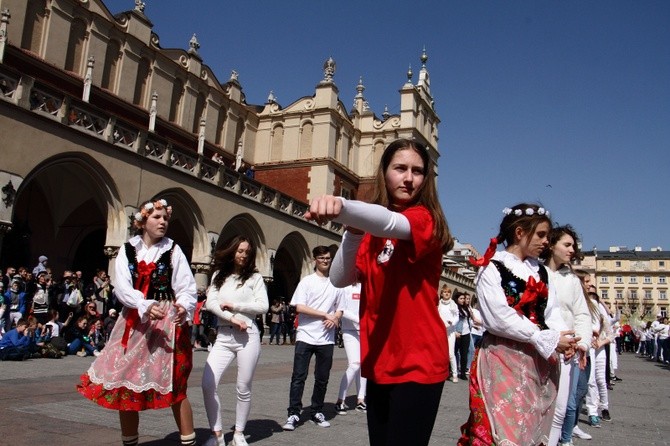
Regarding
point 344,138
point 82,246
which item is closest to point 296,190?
point 344,138

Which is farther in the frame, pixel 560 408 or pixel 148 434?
pixel 148 434

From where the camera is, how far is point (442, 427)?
6.51m

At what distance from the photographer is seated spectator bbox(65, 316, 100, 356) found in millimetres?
12751

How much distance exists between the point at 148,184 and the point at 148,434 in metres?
13.6

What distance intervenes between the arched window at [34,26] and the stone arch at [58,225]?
473cm

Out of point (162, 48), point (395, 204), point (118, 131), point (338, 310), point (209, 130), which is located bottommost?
point (338, 310)

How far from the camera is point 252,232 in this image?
76.7 ft

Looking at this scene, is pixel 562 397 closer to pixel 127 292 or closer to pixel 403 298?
pixel 403 298

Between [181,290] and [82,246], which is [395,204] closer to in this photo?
[181,290]

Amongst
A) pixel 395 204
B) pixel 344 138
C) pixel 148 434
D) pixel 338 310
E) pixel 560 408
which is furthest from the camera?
pixel 344 138

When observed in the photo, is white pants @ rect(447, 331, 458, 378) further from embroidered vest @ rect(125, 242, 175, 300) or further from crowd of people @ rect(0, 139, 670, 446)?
embroidered vest @ rect(125, 242, 175, 300)

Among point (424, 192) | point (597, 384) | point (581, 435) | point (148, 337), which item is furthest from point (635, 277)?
point (424, 192)

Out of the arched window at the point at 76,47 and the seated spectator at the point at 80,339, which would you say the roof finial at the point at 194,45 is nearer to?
the arched window at the point at 76,47

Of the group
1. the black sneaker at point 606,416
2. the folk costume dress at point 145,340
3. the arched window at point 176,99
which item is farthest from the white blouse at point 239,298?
the arched window at point 176,99
